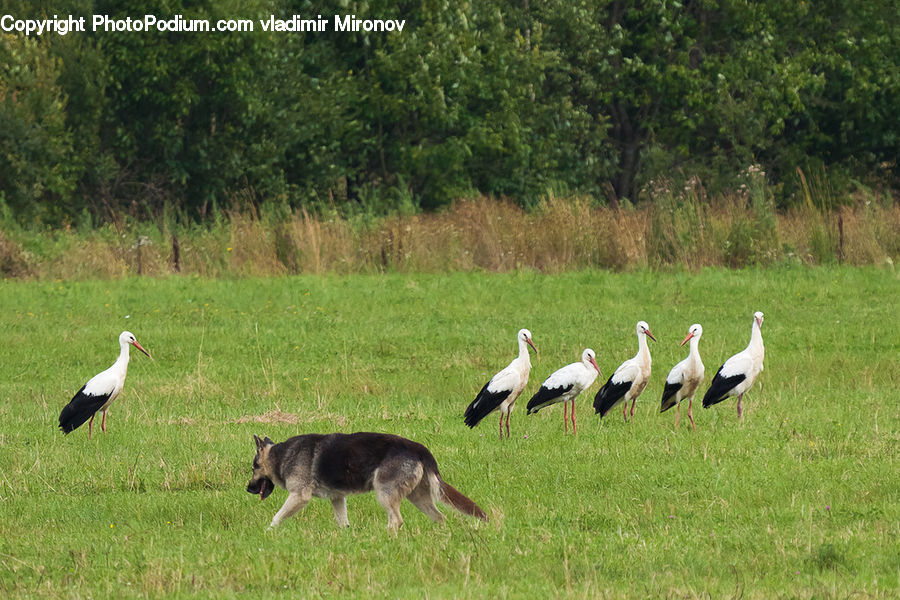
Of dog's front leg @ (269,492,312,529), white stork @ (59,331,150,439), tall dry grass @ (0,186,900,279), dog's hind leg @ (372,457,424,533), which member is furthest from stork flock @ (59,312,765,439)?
tall dry grass @ (0,186,900,279)

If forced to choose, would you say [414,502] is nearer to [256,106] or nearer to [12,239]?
[12,239]

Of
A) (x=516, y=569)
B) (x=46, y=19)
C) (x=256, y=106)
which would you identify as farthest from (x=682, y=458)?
(x=46, y=19)

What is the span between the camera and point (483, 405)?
497 inches

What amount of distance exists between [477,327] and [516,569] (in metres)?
12.2

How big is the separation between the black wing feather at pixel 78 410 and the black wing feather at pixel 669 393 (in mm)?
5432

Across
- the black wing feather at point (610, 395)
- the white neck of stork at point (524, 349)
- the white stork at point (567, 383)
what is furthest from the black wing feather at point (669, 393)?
the white neck of stork at point (524, 349)

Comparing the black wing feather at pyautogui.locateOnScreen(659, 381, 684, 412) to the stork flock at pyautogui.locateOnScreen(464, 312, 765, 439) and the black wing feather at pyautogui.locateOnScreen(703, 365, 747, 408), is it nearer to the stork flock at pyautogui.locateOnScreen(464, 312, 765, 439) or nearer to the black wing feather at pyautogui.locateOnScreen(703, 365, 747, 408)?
the stork flock at pyautogui.locateOnScreen(464, 312, 765, 439)

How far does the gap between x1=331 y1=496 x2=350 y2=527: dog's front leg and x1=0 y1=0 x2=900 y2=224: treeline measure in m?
21.2

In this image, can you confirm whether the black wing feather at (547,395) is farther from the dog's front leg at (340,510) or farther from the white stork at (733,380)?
the dog's front leg at (340,510)

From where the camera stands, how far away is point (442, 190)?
118 ft

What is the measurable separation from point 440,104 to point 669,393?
72.9ft

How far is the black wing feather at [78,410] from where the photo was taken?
41.9 ft

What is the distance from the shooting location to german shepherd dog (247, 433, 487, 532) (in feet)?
29.1

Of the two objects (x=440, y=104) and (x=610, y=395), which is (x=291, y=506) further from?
(x=440, y=104)
